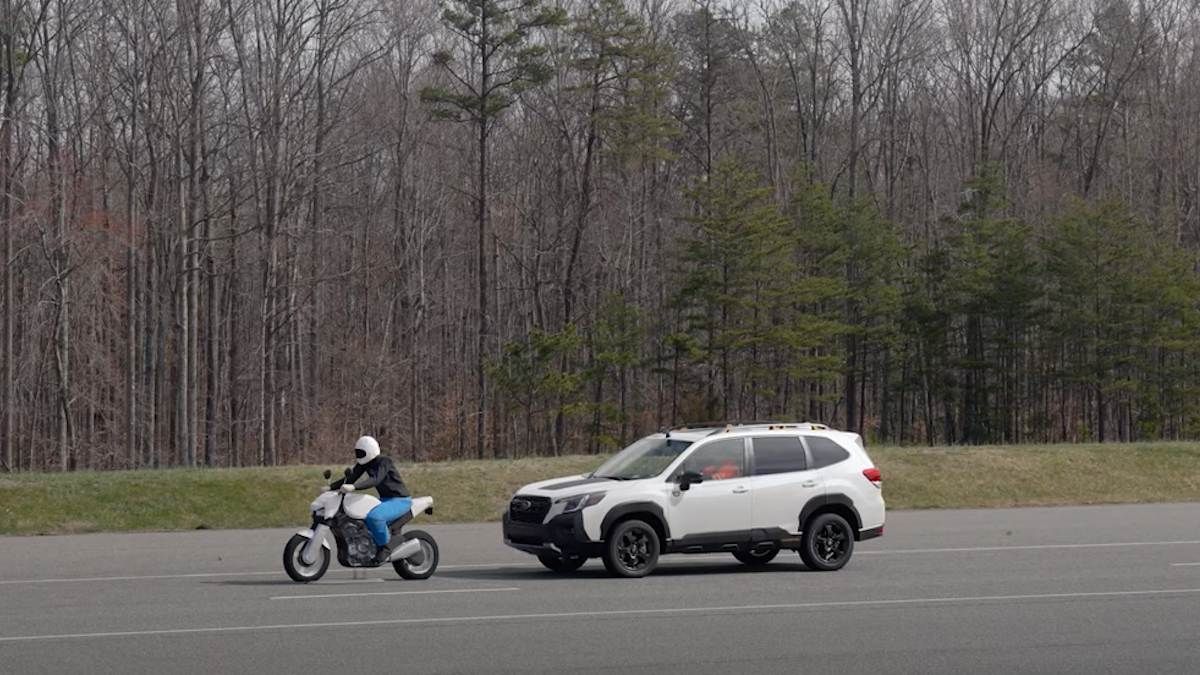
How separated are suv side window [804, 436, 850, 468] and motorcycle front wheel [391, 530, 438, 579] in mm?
4668

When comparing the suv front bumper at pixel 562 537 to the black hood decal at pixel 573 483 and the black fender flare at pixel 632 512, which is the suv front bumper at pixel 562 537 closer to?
the black fender flare at pixel 632 512

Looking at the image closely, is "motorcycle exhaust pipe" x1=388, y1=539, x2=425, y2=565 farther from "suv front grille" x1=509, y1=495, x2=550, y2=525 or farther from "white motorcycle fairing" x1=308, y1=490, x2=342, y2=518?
"suv front grille" x1=509, y1=495, x2=550, y2=525

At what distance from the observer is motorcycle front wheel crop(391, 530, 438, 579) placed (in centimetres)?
1686

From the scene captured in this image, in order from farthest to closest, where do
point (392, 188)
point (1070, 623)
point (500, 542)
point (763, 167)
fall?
point (763, 167) → point (392, 188) → point (500, 542) → point (1070, 623)

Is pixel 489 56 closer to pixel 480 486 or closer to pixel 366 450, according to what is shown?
pixel 480 486

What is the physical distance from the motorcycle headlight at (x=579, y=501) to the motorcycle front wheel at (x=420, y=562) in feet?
4.98

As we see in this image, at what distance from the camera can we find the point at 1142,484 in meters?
32.2

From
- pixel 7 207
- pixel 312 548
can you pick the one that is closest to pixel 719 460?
pixel 312 548

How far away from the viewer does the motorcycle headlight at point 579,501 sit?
55.6ft

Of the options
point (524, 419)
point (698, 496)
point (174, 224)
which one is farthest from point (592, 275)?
point (698, 496)

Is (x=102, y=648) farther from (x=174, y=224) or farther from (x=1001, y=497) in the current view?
(x=174, y=224)

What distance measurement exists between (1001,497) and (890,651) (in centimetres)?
1972

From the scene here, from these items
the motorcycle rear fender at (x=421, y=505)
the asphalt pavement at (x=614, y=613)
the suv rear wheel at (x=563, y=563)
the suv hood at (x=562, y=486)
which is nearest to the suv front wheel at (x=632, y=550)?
the asphalt pavement at (x=614, y=613)

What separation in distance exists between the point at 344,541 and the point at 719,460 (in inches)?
173
